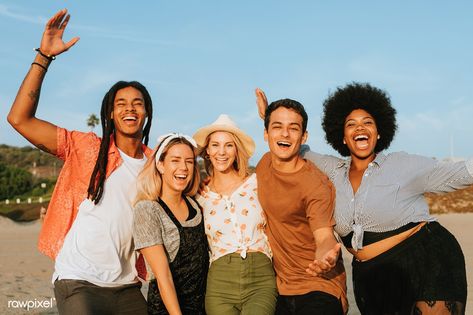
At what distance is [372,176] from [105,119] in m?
2.46

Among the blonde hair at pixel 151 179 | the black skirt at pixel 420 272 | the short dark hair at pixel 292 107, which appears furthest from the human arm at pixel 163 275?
the black skirt at pixel 420 272

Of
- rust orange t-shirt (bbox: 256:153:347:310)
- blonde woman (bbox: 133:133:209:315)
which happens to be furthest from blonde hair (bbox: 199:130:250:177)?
blonde woman (bbox: 133:133:209:315)

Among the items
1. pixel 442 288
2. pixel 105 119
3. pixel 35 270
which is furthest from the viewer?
pixel 35 270

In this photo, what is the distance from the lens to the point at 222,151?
553 cm

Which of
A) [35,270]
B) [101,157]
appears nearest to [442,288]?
[101,157]

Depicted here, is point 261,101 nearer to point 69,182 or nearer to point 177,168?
point 177,168

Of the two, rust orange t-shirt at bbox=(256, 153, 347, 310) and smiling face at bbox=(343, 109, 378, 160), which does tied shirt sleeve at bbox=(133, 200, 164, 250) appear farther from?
smiling face at bbox=(343, 109, 378, 160)

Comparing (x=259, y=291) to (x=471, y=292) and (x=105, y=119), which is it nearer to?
(x=105, y=119)

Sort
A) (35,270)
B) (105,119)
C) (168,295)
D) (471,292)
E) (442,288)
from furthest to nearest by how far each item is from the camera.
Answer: (35,270), (471,292), (105,119), (442,288), (168,295)

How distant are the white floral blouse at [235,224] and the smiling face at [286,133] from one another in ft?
1.65

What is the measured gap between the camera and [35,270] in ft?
49.6

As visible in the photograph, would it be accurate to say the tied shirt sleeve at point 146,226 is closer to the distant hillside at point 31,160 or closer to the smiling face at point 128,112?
the smiling face at point 128,112

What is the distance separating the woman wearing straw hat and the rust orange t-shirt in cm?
12

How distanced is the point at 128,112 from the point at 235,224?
138cm
